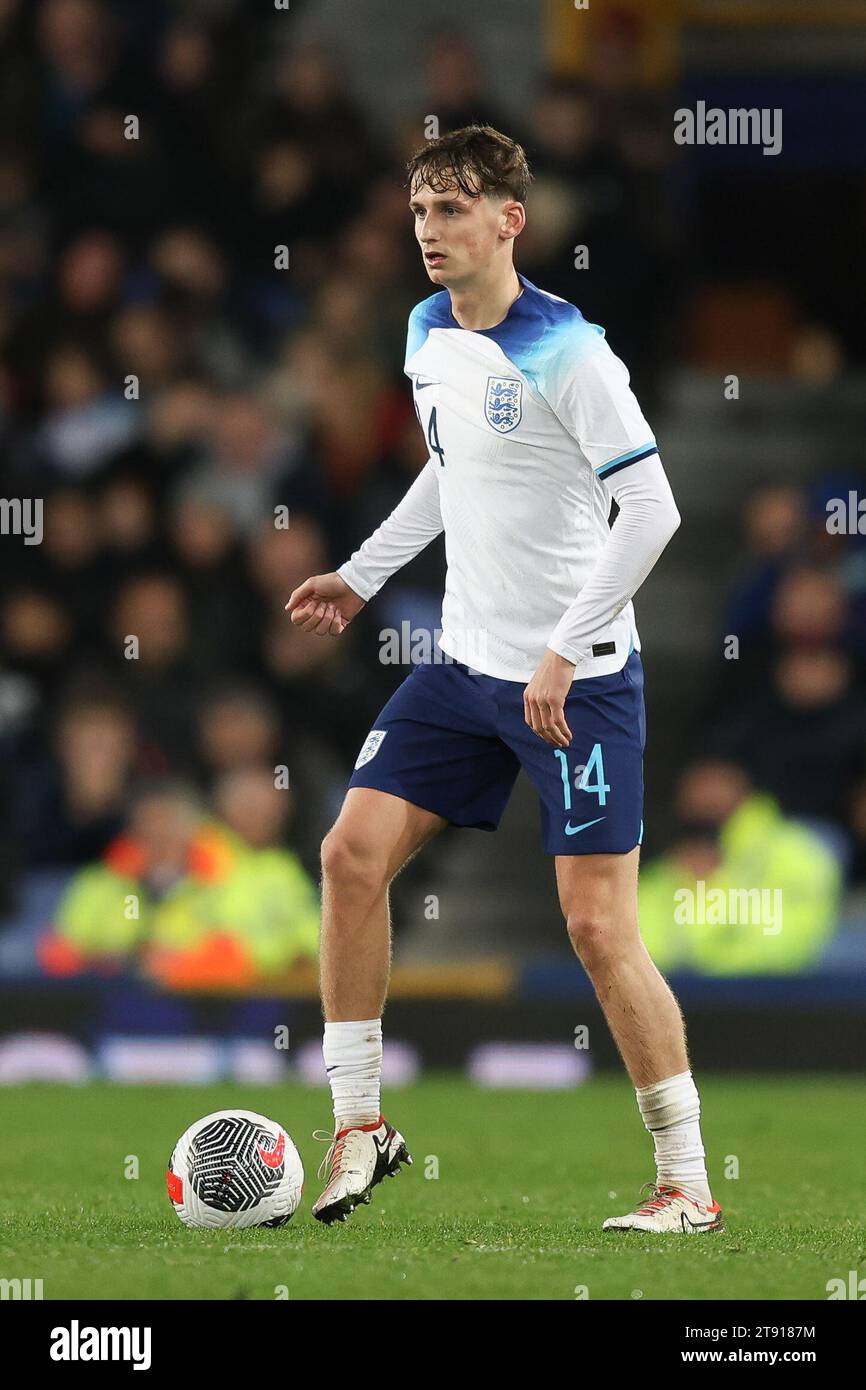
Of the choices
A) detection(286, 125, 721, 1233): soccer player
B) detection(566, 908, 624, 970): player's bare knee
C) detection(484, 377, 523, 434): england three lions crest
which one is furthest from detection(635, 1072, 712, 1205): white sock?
detection(484, 377, 523, 434): england three lions crest

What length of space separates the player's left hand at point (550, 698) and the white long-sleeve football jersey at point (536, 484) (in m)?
0.03

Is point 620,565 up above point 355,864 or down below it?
above

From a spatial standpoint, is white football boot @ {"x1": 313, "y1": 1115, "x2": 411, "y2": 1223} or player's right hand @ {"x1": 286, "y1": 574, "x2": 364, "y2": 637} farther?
player's right hand @ {"x1": 286, "y1": 574, "x2": 364, "y2": 637}

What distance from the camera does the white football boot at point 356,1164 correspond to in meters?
5.16

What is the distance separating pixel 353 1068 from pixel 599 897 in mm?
697

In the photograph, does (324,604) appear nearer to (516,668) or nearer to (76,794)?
(516,668)

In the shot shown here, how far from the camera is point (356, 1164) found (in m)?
5.20

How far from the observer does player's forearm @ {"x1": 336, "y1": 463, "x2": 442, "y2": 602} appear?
5.68 metres

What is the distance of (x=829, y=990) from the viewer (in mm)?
9469

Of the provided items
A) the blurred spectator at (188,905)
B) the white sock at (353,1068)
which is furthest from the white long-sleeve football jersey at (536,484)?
the blurred spectator at (188,905)

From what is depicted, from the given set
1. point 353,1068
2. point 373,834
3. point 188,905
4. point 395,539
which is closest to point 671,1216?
point 353,1068

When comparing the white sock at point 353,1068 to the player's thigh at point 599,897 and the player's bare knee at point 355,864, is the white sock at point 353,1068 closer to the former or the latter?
the player's bare knee at point 355,864

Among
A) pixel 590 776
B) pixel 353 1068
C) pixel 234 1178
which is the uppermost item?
pixel 590 776

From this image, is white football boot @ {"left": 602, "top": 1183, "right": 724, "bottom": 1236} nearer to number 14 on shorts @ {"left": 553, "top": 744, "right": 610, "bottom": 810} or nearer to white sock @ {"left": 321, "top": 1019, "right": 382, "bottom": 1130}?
white sock @ {"left": 321, "top": 1019, "right": 382, "bottom": 1130}
